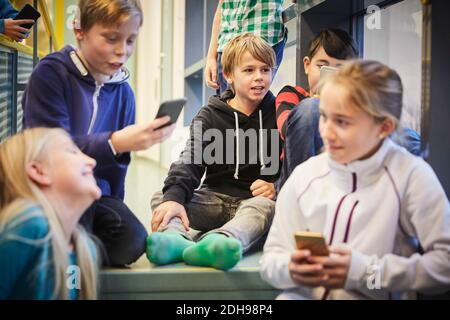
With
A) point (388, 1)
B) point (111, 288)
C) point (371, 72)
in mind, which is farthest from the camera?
point (388, 1)

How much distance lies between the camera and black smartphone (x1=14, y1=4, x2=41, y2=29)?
110cm

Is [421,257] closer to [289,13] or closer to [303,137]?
[303,137]

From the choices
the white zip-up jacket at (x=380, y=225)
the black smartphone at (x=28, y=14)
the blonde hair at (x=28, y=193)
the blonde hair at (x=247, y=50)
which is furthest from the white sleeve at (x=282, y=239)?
the black smartphone at (x=28, y=14)

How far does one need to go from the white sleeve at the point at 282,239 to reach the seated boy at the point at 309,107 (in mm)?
166

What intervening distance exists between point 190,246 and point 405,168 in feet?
1.30

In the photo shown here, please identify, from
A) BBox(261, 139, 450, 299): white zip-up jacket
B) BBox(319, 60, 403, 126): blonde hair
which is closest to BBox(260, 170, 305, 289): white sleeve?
BBox(261, 139, 450, 299): white zip-up jacket

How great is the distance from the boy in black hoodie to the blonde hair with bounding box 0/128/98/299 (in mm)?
318

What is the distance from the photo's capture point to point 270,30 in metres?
1.32

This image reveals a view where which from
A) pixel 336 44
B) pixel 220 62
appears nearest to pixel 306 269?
pixel 336 44

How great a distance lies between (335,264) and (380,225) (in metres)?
0.09

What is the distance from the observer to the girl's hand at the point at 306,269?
0.87 metres

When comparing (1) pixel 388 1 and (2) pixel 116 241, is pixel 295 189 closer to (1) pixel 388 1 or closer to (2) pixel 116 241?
(2) pixel 116 241

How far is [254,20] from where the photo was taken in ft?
4.32
